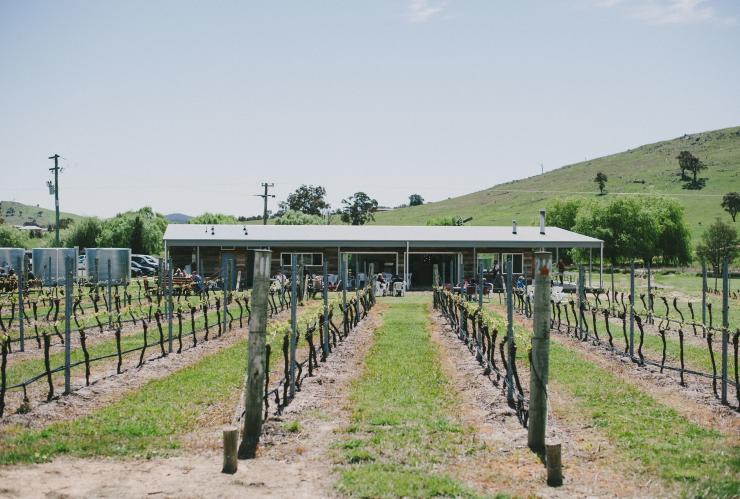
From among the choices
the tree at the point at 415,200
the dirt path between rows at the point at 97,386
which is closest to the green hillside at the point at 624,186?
the tree at the point at 415,200

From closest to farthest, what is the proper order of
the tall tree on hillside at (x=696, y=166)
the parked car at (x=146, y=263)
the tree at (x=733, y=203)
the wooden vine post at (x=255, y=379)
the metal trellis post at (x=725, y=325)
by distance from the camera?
1. the wooden vine post at (x=255, y=379)
2. the metal trellis post at (x=725, y=325)
3. the parked car at (x=146, y=263)
4. the tree at (x=733, y=203)
5. the tall tree on hillside at (x=696, y=166)

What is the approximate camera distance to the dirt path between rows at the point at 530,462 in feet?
20.2

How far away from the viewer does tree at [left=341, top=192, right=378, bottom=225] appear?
113 metres

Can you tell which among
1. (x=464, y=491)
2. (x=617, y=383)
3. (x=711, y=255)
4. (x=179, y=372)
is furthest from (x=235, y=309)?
(x=711, y=255)

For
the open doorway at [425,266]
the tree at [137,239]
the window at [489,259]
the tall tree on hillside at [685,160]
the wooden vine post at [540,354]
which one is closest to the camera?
the wooden vine post at [540,354]

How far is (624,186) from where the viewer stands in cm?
11956

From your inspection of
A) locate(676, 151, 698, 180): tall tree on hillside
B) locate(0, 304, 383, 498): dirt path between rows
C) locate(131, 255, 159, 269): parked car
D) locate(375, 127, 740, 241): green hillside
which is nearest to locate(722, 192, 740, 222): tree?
locate(375, 127, 740, 241): green hillside

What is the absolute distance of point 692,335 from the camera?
17.7 meters

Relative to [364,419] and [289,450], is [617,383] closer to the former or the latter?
[364,419]

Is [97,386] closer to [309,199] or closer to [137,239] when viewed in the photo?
[137,239]

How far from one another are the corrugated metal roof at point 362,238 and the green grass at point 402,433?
23.1 meters

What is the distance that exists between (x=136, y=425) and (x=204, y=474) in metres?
2.05

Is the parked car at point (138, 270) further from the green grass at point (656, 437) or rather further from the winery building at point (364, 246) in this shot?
the green grass at point (656, 437)

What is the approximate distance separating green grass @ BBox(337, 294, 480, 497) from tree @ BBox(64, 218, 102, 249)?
217 feet
